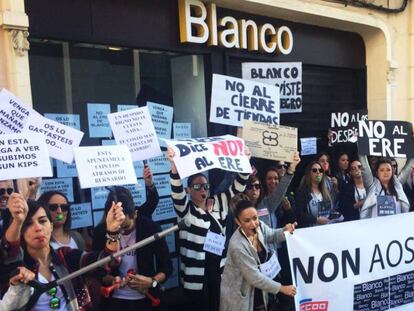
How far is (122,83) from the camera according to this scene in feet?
18.5

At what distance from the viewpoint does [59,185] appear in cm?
498

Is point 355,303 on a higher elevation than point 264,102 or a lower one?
lower

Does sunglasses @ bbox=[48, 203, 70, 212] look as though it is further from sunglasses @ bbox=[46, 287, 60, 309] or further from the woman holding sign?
the woman holding sign

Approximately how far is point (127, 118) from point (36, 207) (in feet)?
3.81

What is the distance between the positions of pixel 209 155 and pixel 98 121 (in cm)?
158

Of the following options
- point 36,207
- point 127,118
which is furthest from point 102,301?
point 127,118

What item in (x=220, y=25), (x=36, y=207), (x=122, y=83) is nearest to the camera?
(x=36, y=207)

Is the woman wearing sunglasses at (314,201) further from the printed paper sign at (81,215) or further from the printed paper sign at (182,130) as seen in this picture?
the printed paper sign at (81,215)

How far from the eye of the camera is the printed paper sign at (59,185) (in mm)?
4883

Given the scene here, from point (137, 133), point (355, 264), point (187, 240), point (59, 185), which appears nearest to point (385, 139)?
point (355, 264)

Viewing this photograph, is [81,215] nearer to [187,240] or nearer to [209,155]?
[187,240]

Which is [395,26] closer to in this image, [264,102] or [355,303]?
[264,102]

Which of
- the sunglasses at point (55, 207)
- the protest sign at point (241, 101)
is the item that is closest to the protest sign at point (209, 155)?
the protest sign at point (241, 101)

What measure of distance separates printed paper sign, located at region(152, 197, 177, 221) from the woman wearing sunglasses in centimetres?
138
